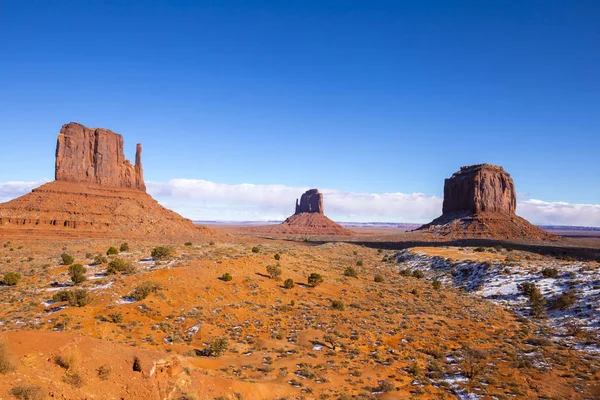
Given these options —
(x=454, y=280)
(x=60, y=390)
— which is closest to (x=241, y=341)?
(x=60, y=390)

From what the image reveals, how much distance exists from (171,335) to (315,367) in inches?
304

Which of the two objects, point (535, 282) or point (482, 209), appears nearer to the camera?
point (535, 282)

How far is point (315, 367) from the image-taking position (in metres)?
14.8

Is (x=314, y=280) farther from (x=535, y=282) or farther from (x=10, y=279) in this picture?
(x=10, y=279)

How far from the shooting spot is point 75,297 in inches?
760

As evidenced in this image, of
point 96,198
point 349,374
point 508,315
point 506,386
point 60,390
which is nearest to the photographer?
point 60,390

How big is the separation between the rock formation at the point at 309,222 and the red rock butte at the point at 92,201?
236 feet

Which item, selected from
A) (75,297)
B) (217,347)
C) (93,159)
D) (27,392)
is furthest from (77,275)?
(93,159)

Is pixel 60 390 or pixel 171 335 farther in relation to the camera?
pixel 171 335

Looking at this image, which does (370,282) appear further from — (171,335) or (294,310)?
(171,335)

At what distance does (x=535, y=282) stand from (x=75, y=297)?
35402 mm

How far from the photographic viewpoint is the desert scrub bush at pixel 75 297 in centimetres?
1912

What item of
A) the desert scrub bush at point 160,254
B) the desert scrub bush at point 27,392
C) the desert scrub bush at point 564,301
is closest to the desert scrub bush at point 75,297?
the desert scrub bush at point 160,254

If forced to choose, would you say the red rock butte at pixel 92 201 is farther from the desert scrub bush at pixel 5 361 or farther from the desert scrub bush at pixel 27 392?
the desert scrub bush at pixel 27 392
